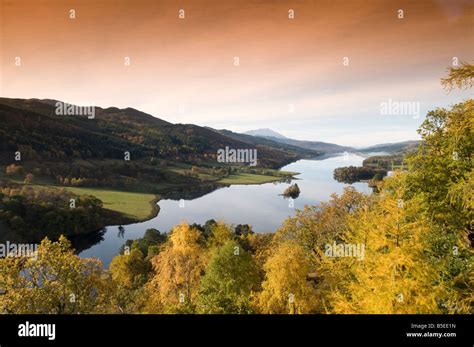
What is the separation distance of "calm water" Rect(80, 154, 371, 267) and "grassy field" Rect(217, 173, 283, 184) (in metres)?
1.87

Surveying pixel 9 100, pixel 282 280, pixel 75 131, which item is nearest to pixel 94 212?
pixel 282 280

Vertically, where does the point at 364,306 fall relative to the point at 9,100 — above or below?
below

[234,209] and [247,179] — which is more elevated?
[247,179]

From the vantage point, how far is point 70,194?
63.5m

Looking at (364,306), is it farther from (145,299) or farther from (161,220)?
(161,220)

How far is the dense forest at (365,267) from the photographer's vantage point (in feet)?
21.0

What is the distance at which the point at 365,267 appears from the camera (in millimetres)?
7656

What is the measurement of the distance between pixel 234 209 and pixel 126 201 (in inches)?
1141

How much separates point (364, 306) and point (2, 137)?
114 meters

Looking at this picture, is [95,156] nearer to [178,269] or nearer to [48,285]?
[178,269]

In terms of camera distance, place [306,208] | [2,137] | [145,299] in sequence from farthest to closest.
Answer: [2,137], [306,208], [145,299]

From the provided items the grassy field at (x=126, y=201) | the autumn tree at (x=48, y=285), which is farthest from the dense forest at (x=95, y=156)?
the autumn tree at (x=48, y=285)
